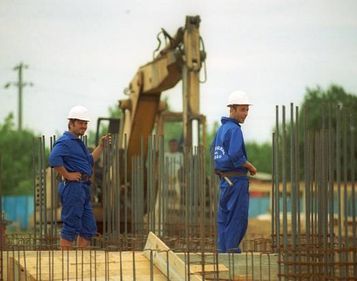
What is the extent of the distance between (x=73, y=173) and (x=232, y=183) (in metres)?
1.94

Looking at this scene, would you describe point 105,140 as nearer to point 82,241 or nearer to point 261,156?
point 82,241

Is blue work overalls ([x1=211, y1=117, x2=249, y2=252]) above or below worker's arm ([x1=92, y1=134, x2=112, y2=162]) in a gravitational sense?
below

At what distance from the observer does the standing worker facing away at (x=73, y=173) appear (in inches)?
510

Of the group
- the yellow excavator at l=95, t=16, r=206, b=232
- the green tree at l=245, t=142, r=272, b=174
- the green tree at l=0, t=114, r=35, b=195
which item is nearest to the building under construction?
the yellow excavator at l=95, t=16, r=206, b=232

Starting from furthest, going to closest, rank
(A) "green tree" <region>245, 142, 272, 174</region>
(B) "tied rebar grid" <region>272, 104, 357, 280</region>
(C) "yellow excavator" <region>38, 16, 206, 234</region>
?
(A) "green tree" <region>245, 142, 272, 174</region> → (C) "yellow excavator" <region>38, 16, 206, 234</region> → (B) "tied rebar grid" <region>272, 104, 357, 280</region>

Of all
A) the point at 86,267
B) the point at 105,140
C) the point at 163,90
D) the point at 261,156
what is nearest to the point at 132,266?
the point at 86,267

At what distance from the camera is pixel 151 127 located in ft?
75.9

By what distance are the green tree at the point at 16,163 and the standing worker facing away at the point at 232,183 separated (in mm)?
49601

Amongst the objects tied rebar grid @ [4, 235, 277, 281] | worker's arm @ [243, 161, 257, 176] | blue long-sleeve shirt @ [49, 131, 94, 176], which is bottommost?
tied rebar grid @ [4, 235, 277, 281]

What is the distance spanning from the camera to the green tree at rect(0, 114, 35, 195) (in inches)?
2459

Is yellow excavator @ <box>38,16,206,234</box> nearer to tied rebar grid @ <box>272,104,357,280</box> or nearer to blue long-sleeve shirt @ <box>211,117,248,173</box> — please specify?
blue long-sleeve shirt @ <box>211,117,248,173</box>

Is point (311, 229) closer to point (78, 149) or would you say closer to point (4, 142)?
point (78, 149)

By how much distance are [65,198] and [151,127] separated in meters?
10.1

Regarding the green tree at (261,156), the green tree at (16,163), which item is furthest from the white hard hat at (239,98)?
the green tree at (261,156)
